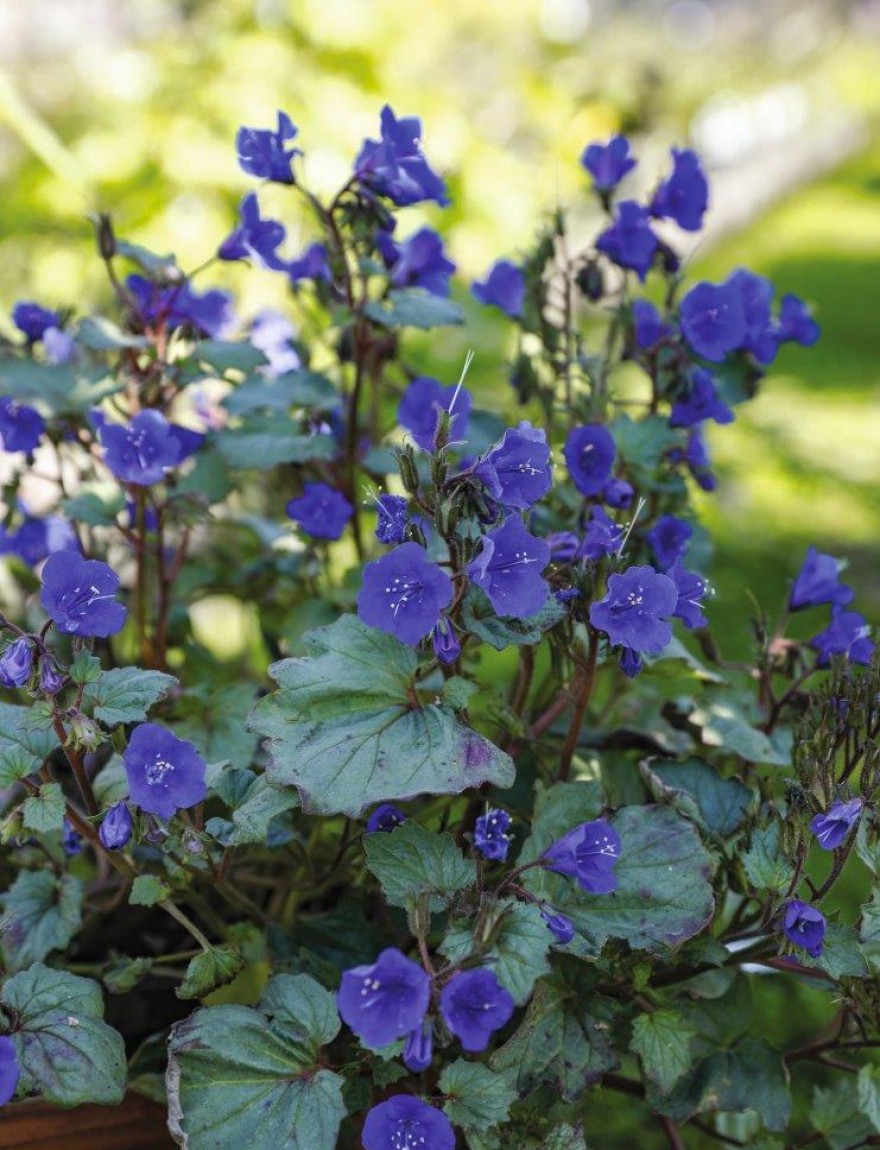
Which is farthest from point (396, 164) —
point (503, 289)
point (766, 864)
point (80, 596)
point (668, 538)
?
point (766, 864)

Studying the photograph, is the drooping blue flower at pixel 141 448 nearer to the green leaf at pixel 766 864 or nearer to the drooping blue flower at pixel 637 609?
the drooping blue flower at pixel 637 609

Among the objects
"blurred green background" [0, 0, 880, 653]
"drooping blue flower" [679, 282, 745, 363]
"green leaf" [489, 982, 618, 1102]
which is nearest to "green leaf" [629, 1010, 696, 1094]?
"green leaf" [489, 982, 618, 1102]

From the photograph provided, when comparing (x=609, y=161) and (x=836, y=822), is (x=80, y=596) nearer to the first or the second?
(x=836, y=822)

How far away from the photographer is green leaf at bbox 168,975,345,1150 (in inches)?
40.8

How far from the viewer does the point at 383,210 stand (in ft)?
4.67

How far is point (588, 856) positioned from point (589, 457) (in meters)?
0.48

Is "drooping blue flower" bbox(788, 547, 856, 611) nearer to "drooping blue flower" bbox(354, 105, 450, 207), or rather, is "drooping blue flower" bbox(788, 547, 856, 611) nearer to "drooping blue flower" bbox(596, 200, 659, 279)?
"drooping blue flower" bbox(596, 200, 659, 279)

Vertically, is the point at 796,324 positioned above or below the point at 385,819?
above

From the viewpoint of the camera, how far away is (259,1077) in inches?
42.3

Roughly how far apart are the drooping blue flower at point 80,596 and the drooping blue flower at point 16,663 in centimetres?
5

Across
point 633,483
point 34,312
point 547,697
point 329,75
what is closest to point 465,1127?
point 547,697

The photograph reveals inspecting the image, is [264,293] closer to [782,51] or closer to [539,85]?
[539,85]

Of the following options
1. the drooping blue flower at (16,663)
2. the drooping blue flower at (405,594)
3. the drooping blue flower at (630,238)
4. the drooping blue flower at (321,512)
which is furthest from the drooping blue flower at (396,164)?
the drooping blue flower at (16,663)

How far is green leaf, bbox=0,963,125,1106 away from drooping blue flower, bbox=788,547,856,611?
0.87 metres
